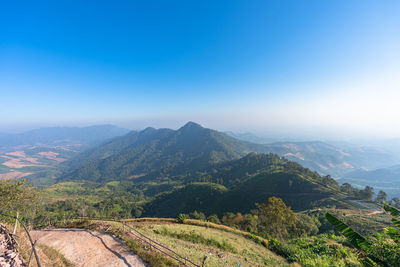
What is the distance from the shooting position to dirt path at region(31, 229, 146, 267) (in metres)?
11.5

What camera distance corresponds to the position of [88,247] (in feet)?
43.4

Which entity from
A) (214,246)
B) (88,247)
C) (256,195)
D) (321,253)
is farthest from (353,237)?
(256,195)

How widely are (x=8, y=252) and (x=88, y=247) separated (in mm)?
6133

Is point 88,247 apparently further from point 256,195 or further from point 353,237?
point 256,195

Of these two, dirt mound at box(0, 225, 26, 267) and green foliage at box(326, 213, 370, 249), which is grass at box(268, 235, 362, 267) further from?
dirt mound at box(0, 225, 26, 267)

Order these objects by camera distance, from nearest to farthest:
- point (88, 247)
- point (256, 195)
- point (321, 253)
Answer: point (88, 247) → point (321, 253) → point (256, 195)

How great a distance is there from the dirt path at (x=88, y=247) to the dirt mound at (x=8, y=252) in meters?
4.41

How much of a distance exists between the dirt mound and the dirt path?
14.5 ft

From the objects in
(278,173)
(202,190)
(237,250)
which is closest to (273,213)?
(237,250)

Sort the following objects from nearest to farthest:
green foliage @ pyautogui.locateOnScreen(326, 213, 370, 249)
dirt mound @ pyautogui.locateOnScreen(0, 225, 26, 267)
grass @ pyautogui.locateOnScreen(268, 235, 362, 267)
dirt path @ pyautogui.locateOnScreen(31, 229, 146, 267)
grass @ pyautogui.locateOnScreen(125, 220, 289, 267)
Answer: dirt mound @ pyautogui.locateOnScreen(0, 225, 26, 267) < green foliage @ pyautogui.locateOnScreen(326, 213, 370, 249) < grass @ pyautogui.locateOnScreen(268, 235, 362, 267) < dirt path @ pyautogui.locateOnScreen(31, 229, 146, 267) < grass @ pyautogui.locateOnScreen(125, 220, 289, 267)

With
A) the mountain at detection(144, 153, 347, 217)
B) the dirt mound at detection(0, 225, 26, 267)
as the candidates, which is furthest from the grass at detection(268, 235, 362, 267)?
the mountain at detection(144, 153, 347, 217)

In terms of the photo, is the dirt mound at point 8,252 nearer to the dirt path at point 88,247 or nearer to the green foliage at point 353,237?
the dirt path at point 88,247

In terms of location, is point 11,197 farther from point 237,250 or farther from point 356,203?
point 356,203

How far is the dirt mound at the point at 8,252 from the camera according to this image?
25.6 feet
